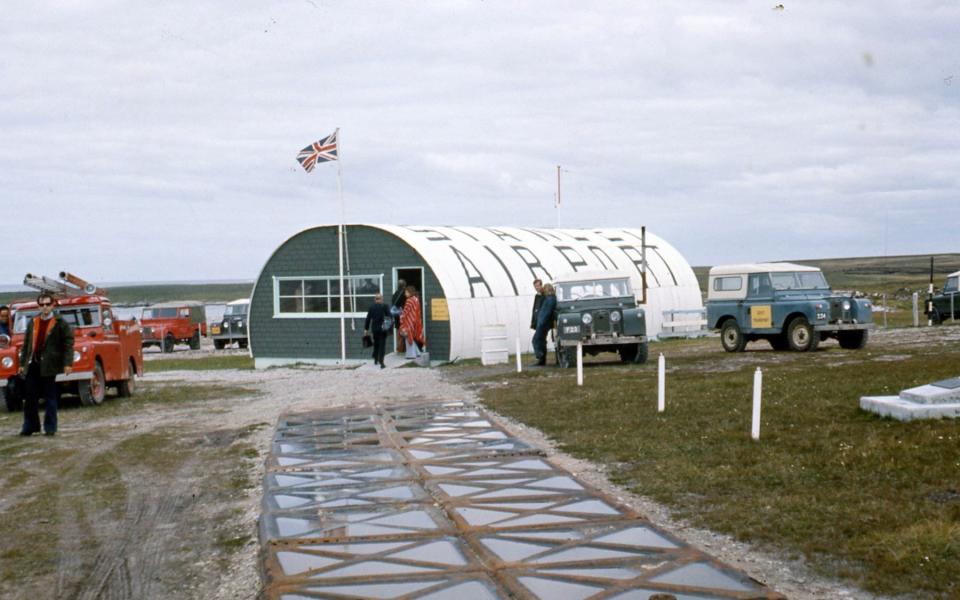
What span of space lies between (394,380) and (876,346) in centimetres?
1153

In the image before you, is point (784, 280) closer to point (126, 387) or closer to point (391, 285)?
point (391, 285)

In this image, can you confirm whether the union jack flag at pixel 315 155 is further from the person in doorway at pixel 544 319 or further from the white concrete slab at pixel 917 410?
the white concrete slab at pixel 917 410

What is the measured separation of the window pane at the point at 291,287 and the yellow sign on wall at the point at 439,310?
476 centimetres

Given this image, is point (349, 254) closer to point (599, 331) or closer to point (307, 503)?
point (599, 331)

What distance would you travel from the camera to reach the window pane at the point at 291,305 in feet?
106

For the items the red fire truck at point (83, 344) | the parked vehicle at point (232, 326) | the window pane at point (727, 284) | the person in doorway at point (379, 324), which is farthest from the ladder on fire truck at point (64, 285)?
the parked vehicle at point (232, 326)

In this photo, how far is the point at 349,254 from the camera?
31.2 meters

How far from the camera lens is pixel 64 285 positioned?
68.6 feet

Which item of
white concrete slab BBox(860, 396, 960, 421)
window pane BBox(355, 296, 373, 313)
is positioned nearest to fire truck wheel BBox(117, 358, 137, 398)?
window pane BBox(355, 296, 373, 313)

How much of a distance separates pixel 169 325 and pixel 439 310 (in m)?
23.1

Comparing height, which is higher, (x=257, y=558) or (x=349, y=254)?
(x=349, y=254)

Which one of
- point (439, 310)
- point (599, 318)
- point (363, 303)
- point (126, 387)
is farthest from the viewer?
point (363, 303)

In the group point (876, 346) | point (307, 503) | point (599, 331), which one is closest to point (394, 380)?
point (599, 331)

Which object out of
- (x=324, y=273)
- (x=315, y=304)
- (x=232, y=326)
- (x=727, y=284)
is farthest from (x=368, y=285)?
(x=232, y=326)
